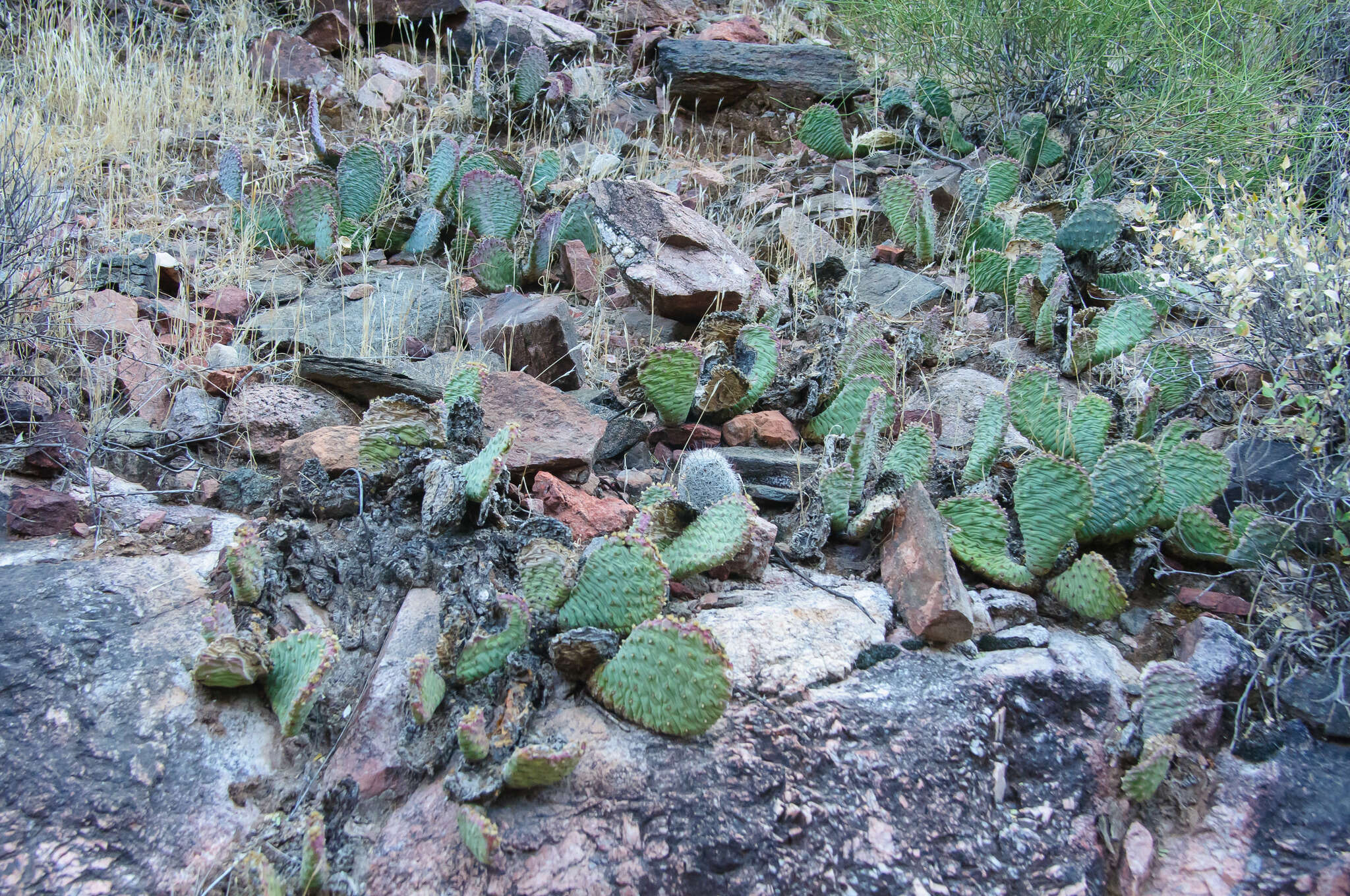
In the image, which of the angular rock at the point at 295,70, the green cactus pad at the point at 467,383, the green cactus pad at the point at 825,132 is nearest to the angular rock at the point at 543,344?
the green cactus pad at the point at 467,383

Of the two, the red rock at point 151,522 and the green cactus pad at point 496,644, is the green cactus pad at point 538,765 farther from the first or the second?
the red rock at point 151,522

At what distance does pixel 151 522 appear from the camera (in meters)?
2.39

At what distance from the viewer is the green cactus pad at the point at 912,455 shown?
9.13 ft

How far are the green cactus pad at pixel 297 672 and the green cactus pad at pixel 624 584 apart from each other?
1.73 ft

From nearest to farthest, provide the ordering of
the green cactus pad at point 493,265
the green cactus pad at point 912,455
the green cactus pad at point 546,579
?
the green cactus pad at point 546,579 < the green cactus pad at point 912,455 < the green cactus pad at point 493,265

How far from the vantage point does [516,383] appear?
9.91 feet

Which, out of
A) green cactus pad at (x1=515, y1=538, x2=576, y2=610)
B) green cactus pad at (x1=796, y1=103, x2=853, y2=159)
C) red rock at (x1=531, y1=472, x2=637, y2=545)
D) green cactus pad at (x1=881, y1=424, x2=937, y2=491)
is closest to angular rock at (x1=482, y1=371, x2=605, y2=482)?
red rock at (x1=531, y1=472, x2=637, y2=545)

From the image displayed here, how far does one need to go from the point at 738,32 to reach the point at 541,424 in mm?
4901

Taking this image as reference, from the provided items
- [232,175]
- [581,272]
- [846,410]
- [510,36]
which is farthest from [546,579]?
[510,36]

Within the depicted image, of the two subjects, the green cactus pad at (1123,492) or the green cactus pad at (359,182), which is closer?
the green cactus pad at (1123,492)

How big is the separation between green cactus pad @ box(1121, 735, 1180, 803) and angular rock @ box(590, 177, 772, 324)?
235 cm

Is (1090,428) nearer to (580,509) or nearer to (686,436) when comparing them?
(686,436)

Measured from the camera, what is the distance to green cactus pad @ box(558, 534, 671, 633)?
2.05m

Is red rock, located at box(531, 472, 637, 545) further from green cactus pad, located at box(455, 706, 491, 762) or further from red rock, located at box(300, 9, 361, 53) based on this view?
red rock, located at box(300, 9, 361, 53)
